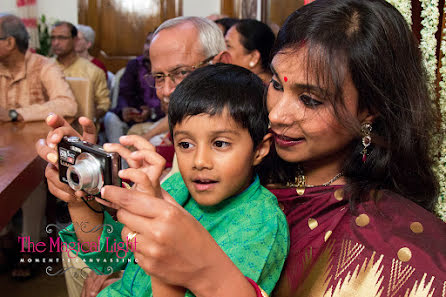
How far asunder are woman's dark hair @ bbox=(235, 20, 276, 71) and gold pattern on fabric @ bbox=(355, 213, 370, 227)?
221cm

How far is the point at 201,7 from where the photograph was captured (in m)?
6.95

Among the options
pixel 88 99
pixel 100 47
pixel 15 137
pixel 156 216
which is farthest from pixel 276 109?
pixel 100 47

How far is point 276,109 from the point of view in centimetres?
112

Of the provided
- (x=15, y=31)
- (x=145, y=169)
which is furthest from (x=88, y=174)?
(x=15, y=31)

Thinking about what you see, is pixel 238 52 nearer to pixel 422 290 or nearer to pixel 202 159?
pixel 202 159

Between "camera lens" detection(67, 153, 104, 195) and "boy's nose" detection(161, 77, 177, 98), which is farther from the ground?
"camera lens" detection(67, 153, 104, 195)

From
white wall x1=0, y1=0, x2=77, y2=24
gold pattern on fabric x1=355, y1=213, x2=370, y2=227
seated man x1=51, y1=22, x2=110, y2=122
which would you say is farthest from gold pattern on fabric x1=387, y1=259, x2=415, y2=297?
white wall x1=0, y1=0, x2=77, y2=24

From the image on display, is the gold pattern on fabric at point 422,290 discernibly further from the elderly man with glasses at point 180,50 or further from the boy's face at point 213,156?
the elderly man with glasses at point 180,50

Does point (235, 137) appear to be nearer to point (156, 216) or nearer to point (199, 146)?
point (199, 146)

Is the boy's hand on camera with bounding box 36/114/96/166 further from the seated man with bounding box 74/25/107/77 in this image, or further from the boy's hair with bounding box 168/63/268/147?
the seated man with bounding box 74/25/107/77

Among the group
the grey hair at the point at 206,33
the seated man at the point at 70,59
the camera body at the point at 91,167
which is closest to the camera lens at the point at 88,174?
the camera body at the point at 91,167

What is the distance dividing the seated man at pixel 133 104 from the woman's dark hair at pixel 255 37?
1557 millimetres

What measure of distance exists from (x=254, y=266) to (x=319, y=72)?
0.48m

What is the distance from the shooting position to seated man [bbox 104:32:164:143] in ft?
15.2
